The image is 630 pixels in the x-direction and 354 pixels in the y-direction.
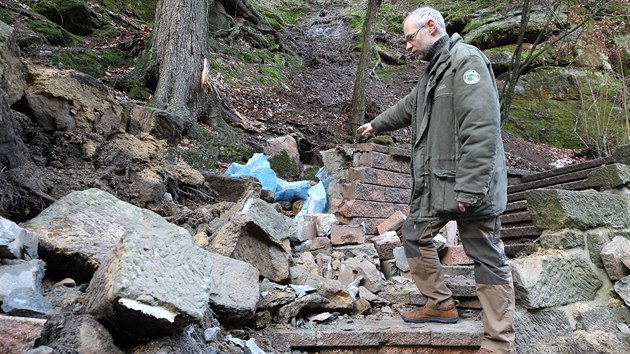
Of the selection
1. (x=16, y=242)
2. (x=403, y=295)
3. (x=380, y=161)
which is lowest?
(x=403, y=295)

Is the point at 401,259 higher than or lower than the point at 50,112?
lower

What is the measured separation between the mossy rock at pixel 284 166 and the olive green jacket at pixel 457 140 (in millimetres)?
3002

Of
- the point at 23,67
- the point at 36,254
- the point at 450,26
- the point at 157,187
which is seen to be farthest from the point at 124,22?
the point at 450,26

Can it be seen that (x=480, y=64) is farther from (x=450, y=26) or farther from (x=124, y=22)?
(x=450, y=26)

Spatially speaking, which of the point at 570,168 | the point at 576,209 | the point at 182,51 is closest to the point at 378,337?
the point at 576,209

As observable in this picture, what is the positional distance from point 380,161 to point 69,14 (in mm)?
7251

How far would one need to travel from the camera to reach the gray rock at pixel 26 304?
6.04 feet

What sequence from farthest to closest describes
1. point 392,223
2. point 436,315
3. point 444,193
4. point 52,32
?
point 52,32
point 392,223
point 436,315
point 444,193

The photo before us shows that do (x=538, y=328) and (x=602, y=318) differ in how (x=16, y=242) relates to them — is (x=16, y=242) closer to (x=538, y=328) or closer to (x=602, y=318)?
(x=538, y=328)

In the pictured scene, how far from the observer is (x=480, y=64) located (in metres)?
2.65

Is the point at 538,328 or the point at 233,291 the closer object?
the point at 233,291

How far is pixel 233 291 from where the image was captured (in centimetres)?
263

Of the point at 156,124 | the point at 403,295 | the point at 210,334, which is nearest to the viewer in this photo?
the point at 210,334

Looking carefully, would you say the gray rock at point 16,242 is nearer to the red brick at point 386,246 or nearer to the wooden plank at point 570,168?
the red brick at point 386,246
